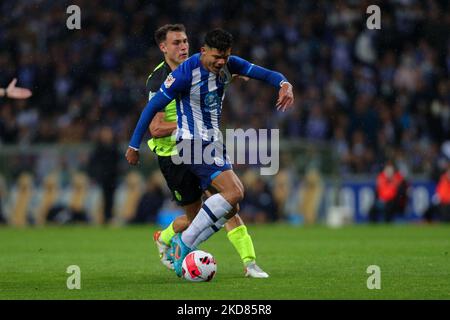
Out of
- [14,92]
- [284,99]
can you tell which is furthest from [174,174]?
[14,92]

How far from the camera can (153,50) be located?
26.1m

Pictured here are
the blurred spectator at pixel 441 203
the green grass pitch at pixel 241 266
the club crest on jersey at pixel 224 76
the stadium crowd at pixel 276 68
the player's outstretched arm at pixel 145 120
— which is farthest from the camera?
the stadium crowd at pixel 276 68

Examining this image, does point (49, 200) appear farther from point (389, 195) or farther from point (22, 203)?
point (389, 195)

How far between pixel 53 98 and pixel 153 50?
9.57ft

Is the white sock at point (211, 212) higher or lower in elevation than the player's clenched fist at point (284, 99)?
lower

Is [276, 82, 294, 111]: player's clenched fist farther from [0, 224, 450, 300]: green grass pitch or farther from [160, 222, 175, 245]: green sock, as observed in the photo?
[160, 222, 175, 245]: green sock

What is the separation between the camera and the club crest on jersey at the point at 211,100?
9.45 metres

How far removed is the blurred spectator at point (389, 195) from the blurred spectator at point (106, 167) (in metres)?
5.96

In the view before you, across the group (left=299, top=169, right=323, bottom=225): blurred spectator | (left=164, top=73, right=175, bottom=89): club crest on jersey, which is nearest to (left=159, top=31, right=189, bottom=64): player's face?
(left=164, top=73, right=175, bottom=89): club crest on jersey

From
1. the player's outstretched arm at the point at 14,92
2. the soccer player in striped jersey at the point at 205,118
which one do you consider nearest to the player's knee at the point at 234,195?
the soccer player in striped jersey at the point at 205,118

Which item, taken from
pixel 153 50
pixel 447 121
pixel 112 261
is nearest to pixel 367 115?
pixel 447 121

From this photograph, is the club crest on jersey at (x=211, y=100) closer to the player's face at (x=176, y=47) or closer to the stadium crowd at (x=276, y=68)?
the player's face at (x=176, y=47)

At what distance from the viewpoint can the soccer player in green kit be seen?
379 inches

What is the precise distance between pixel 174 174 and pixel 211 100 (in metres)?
0.95
